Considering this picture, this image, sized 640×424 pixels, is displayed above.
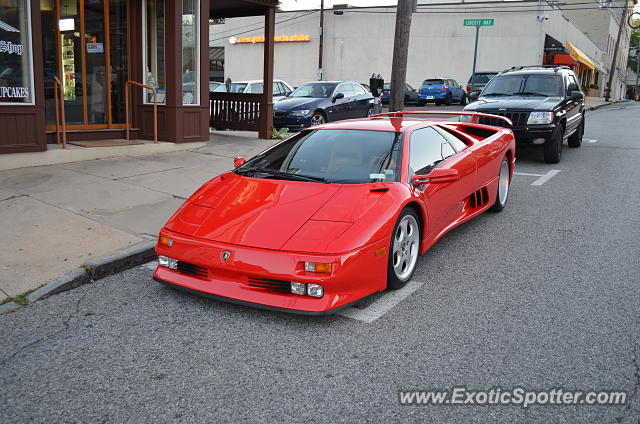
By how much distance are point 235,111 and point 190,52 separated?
9.68 ft

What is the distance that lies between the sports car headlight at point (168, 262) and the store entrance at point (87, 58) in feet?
21.4

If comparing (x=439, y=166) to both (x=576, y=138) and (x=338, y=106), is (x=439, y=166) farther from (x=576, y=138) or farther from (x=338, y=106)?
(x=338, y=106)

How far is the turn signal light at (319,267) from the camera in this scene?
3.75 m

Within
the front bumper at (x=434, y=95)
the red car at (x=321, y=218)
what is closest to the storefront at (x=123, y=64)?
the red car at (x=321, y=218)

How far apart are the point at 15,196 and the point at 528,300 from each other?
581 centimetres

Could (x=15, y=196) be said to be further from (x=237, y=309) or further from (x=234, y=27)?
(x=234, y=27)

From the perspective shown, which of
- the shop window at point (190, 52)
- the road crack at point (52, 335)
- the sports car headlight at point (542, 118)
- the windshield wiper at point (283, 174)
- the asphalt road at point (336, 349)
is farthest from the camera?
the shop window at point (190, 52)

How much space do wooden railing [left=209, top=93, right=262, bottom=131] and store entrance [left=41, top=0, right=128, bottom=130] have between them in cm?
328

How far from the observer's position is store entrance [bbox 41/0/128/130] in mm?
9773

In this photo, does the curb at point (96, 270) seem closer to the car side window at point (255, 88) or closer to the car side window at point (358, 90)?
the car side window at point (358, 90)

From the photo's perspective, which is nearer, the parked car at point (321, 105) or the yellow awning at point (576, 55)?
the parked car at point (321, 105)

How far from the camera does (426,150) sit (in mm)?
5387

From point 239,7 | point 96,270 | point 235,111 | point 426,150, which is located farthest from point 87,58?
point 426,150

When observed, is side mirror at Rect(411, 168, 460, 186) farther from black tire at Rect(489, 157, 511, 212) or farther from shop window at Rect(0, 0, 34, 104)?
Answer: shop window at Rect(0, 0, 34, 104)
